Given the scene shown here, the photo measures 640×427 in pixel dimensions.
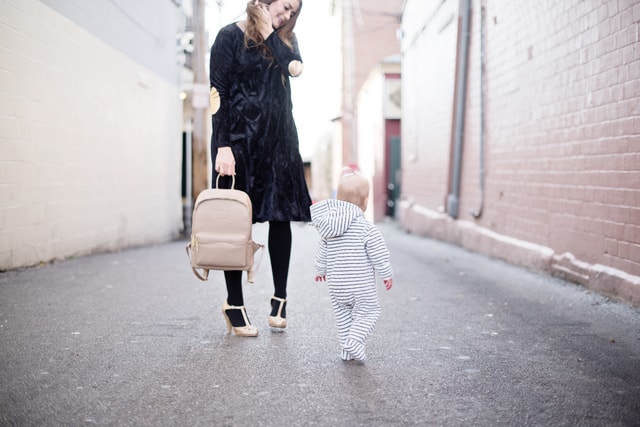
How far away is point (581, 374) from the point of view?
128 inches

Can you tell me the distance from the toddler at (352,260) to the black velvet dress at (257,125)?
1.45 feet

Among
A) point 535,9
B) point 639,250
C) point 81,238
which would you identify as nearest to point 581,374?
point 639,250

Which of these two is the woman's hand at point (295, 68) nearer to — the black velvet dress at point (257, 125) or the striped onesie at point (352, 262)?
the black velvet dress at point (257, 125)

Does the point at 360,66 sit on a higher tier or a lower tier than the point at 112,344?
higher

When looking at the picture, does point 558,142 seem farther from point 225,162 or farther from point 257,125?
point 225,162

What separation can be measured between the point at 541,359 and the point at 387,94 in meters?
18.5

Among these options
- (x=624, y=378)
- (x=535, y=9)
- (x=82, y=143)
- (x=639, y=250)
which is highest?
(x=535, y=9)

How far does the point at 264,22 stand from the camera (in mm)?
3824

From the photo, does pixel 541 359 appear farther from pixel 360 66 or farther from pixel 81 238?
pixel 360 66

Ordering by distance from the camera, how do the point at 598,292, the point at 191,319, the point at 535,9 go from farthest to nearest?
the point at 535,9
the point at 598,292
the point at 191,319

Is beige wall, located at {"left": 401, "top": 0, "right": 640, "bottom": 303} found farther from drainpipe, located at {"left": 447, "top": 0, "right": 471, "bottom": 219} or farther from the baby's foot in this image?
the baby's foot

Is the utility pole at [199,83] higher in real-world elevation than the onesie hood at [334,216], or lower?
higher

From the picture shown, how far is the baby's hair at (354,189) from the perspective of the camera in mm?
3510

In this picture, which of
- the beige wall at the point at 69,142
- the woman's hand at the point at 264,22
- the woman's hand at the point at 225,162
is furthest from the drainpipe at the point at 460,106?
the woman's hand at the point at 225,162
